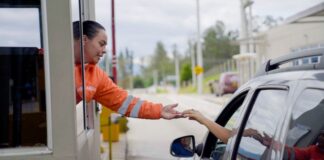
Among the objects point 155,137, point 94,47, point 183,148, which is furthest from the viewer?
point 155,137

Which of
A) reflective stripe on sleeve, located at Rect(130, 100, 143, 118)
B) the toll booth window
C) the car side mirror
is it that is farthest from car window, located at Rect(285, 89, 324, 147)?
reflective stripe on sleeve, located at Rect(130, 100, 143, 118)

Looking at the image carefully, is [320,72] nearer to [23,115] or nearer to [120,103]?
[23,115]

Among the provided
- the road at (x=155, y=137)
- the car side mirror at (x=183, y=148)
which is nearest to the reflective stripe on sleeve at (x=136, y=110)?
the car side mirror at (x=183, y=148)

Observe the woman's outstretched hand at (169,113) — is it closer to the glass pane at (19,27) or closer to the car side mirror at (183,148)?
the car side mirror at (183,148)

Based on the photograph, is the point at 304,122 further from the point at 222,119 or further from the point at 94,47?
the point at 94,47

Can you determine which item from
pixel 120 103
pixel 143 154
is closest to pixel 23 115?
pixel 120 103

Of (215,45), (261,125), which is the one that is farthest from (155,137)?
(215,45)

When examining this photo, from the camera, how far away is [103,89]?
3.19m

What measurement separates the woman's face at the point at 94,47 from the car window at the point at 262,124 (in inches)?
44.2

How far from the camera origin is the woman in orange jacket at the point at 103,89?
297 centimetres

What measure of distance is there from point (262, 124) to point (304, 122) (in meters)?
0.40

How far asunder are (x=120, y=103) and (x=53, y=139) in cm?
125

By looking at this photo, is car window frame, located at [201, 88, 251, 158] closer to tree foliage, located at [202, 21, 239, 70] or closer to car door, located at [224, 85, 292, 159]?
car door, located at [224, 85, 292, 159]

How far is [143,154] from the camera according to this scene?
10078mm
